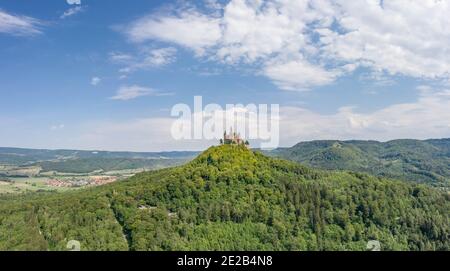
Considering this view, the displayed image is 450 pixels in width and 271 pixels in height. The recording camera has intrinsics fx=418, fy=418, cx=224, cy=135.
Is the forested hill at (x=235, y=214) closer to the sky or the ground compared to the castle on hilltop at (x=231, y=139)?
closer to the ground

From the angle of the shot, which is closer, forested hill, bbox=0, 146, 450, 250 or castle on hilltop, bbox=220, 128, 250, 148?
forested hill, bbox=0, 146, 450, 250

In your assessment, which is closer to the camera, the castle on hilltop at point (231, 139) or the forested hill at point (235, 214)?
the forested hill at point (235, 214)

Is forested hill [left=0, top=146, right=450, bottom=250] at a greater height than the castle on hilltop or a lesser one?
lesser

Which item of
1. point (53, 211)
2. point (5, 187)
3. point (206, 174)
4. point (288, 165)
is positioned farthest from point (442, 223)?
point (5, 187)
